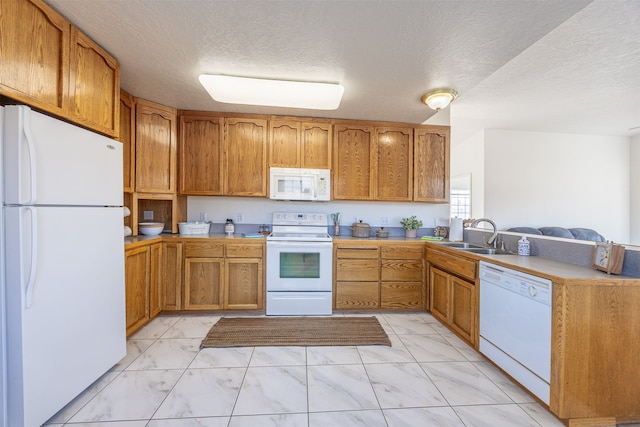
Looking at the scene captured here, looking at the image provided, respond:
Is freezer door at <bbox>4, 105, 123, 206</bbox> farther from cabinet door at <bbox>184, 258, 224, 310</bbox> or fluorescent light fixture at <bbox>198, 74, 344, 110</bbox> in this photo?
cabinet door at <bbox>184, 258, 224, 310</bbox>

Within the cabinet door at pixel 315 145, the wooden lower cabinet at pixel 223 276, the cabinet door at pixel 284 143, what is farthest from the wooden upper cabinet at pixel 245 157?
the wooden lower cabinet at pixel 223 276

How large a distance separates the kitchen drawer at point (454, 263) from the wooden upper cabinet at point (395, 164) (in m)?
0.84

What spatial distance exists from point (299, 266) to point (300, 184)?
3.23 feet

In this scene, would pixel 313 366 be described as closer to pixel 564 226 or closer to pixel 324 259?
pixel 324 259

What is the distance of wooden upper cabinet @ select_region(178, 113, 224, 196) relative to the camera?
2.95 metres

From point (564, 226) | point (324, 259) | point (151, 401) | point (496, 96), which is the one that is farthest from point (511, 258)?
point (564, 226)

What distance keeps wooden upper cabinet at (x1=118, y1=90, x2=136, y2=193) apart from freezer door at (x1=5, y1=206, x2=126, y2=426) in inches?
38.6

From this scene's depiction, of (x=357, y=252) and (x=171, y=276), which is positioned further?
(x=357, y=252)

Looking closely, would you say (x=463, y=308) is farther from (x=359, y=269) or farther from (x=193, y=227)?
(x=193, y=227)

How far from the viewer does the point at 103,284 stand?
5.41 ft

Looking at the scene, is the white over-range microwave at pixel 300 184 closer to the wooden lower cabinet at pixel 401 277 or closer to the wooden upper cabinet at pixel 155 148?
the wooden lower cabinet at pixel 401 277

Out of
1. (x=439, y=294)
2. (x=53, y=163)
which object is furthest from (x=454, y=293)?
(x=53, y=163)

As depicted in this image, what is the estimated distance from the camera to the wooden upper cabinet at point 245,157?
300cm

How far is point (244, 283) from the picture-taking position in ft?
8.93
